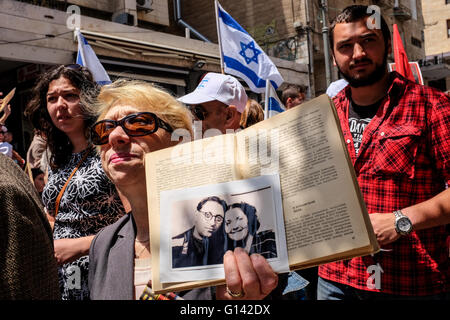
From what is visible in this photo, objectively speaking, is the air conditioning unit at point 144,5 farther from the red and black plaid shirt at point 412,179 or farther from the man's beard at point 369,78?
the red and black plaid shirt at point 412,179

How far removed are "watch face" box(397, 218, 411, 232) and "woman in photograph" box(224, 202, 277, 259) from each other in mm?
797

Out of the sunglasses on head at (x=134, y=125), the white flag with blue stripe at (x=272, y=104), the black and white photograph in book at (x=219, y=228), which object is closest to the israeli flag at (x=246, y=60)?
the white flag with blue stripe at (x=272, y=104)

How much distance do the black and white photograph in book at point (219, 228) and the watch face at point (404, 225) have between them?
2.57 ft

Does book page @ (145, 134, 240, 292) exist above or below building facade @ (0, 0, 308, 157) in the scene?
below

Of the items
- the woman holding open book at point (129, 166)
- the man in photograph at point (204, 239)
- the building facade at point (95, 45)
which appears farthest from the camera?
the building facade at point (95, 45)

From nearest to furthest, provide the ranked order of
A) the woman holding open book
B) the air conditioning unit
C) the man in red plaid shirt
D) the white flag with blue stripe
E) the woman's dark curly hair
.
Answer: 1. the woman holding open book
2. the man in red plaid shirt
3. the woman's dark curly hair
4. the white flag with blue stripe
5. the air conditioning unit

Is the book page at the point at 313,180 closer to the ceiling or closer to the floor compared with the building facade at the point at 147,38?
closer to the floor

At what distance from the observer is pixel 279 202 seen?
121 centimetres

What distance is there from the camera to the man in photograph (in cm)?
124

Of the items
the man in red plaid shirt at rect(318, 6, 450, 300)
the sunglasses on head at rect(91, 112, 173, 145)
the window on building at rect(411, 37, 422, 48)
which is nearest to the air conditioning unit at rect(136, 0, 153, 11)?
the man in red plaid shirt at rect(318, 6, 450, 300)

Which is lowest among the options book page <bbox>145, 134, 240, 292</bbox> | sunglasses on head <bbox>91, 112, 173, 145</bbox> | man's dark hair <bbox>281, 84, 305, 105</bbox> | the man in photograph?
the man in photograph

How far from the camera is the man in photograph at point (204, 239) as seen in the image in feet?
4.06

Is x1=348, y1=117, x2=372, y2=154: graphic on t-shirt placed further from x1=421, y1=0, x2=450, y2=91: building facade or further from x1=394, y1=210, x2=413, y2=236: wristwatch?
x1=421, y1=0, x2=450, y2=91: building facade
